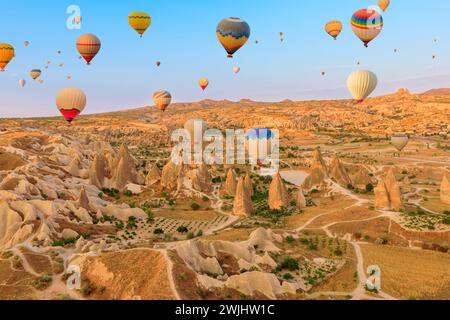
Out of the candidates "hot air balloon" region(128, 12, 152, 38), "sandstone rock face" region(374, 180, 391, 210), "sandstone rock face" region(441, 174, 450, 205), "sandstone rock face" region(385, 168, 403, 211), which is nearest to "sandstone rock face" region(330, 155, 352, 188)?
"sandstone rock face" region(441, 174, 450, 205)

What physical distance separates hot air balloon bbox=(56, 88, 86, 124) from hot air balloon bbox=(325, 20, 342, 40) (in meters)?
40.3

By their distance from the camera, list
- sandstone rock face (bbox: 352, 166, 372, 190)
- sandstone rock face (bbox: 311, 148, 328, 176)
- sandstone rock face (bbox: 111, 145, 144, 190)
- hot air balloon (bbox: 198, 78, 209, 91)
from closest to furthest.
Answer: sandstone rock face (bbox: 352, 166, 372, 190) → sandstone rock face (bbox: 111, 145, 144, 190) → sandstone rock face (bbox: 311, 148, 328, 176) → hot air balloon (bbox: 198, 78, 209, 91)

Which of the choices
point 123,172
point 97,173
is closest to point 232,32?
point 123,172

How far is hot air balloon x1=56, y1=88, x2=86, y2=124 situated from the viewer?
2031 inches

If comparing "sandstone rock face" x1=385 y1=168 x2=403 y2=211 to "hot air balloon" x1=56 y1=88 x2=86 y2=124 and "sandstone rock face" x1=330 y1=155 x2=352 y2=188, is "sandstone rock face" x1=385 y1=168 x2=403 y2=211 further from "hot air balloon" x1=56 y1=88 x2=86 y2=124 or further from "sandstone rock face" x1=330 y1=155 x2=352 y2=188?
"hot air balloon" x1=56 y1=88 x2=86 y2=124

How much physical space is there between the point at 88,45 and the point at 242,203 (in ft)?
96.4

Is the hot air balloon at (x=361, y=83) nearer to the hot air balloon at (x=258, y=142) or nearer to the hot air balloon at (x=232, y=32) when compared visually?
the hot air balloon at (x=232, y=32)

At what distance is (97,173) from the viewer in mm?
66875

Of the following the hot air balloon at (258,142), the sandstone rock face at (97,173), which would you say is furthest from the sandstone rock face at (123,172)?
the hot air balloon at (258,142)

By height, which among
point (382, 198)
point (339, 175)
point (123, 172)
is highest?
point (123, 172)

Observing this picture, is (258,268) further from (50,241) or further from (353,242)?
(50,241)

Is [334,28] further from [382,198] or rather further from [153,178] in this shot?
[153,178]
